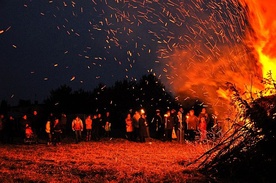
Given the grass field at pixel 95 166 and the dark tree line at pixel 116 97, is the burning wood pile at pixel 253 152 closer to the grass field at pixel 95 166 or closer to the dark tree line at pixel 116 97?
the grass field at pixel 95 166

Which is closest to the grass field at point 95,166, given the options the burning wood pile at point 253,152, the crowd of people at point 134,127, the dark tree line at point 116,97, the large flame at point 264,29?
the burning wood pile at point 253,152

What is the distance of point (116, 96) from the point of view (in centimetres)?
4947

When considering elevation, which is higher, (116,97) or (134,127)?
(116,97)

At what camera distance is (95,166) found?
10453 mm

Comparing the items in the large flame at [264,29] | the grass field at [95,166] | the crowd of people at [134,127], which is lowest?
the grass field at [95,166]

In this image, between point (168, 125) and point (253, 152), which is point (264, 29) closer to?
point (253, 152)

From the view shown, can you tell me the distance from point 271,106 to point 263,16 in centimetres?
367

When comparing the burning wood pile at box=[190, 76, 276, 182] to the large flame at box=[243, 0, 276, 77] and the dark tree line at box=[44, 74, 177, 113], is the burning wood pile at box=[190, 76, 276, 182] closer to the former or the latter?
the large flame at box=[243, 0, 276, 77]

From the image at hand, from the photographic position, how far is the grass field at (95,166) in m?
8.68

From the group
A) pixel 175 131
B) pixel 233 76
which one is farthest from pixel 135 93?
pixel 233 76

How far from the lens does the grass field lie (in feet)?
28.5

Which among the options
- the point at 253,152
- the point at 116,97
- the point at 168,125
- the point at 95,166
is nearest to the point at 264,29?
the point at 253,152

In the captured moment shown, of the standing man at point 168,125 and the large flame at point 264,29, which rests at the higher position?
the large flame at point 264,29

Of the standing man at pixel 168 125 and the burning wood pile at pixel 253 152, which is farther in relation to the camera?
the standing man at pixel 168 125
